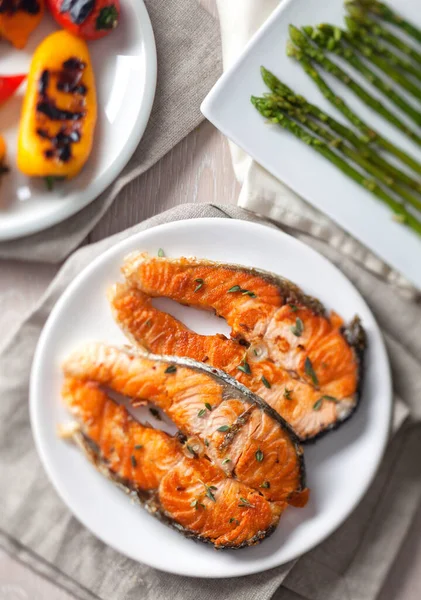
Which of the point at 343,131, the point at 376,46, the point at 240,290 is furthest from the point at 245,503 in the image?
the point at 376,46

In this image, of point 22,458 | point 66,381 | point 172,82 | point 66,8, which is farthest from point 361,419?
point 66,8

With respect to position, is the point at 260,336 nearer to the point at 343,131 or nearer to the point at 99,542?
the point at 343,131

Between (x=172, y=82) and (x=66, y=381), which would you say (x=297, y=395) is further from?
(x=172, y=82)

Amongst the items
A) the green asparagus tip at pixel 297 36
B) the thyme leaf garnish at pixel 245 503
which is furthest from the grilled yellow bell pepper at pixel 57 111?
the thyme leaf garnish at pixel 245 503

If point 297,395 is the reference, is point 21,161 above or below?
below

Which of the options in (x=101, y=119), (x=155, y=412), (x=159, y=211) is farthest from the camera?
(x=159, y=211)
